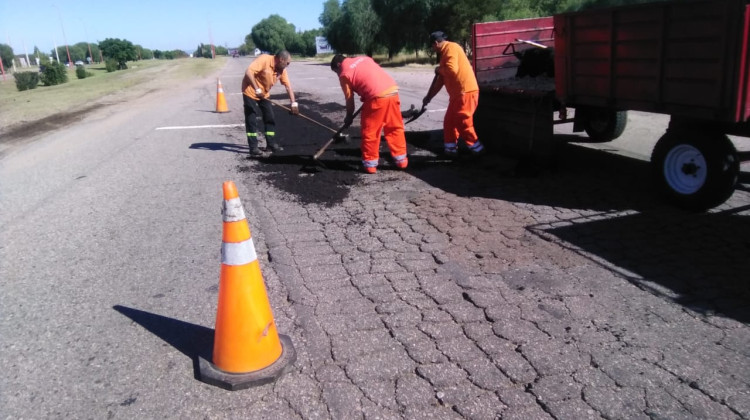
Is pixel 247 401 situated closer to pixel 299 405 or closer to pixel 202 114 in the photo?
pixel 299 405

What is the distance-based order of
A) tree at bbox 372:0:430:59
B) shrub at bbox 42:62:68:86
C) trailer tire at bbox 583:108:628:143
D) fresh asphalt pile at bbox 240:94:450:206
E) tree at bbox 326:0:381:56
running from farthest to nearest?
tree at bbox 326:0:381:56
tree at bbox 372:0:430:59
shrub at bbox 42:62:68:86
trailer tire at bbox 583:108:628:143
fresh asphalt pile at bbox 240:94:450:206

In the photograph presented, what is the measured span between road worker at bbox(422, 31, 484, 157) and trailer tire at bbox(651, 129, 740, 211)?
8.07 feet

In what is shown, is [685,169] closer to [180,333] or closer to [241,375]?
[241,375]

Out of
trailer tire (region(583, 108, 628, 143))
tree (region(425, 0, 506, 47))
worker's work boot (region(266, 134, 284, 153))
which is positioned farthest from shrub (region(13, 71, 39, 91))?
trailer tire (region(583, 108, 628, 143))

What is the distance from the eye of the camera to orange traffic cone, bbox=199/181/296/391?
2.74 metres

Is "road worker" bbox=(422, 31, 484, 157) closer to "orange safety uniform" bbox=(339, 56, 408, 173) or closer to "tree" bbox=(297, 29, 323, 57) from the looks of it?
"orange safety uniform" bbox=(339, 56, 408, 173)

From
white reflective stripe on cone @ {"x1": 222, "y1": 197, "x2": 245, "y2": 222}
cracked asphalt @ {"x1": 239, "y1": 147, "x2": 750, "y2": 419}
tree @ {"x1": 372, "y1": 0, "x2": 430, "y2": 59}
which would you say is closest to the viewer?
cracked asphalt @ {"x1": 239, "y1": 147, "x2": 750, "y2": 419}

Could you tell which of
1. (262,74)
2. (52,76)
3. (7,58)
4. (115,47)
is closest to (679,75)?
(262,74)

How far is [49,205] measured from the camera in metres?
6.28

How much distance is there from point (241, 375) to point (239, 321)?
290 millimetres

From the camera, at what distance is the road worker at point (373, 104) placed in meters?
6.64

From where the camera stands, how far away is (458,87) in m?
6.94

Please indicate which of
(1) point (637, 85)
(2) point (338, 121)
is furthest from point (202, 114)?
(1) point (637, 85)

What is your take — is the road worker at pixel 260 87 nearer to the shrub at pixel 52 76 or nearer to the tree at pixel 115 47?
the shrub at pixel 52 76
